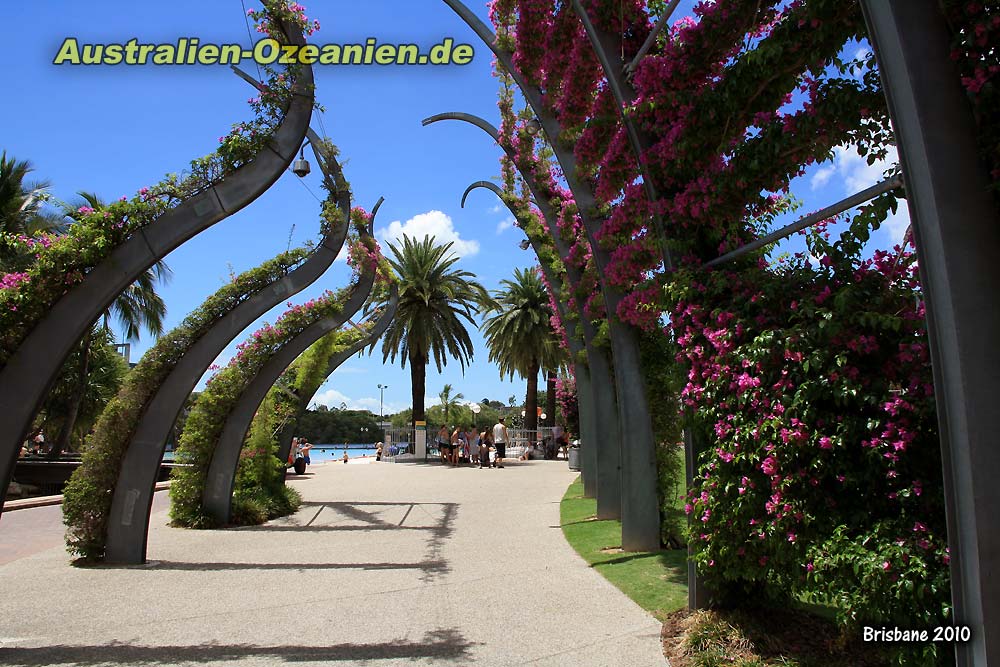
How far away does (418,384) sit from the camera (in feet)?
108

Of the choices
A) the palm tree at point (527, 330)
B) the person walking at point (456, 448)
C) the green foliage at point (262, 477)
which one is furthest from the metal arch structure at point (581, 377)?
the palm tree at point (527, 330)

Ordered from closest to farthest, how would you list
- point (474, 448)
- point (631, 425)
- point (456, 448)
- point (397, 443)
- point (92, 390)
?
point (631, 425), point (474, 448), point (456, 448), point (92, 390), point (397, 443)

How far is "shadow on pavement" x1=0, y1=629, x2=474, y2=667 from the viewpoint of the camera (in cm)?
479

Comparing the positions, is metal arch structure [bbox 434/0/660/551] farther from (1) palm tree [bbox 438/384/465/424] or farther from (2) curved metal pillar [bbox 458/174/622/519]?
(1) palm tree [bbox 438/384/465/424]

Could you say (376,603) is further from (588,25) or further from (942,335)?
(588,25)

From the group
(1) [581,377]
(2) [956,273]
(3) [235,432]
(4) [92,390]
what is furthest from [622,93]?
(4) [92,390]

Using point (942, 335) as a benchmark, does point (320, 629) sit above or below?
below

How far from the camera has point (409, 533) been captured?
36.3 ft

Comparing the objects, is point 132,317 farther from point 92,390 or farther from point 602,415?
point 602,415

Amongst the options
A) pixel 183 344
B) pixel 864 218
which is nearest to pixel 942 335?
pixel 864 218

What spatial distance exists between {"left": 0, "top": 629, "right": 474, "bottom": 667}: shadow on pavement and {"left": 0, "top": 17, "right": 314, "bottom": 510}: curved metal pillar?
153cm

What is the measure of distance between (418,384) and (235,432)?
20.6 meters

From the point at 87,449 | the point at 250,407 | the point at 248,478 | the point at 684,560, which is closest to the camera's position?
the point at 684,560

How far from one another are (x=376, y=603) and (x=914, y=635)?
467cm
